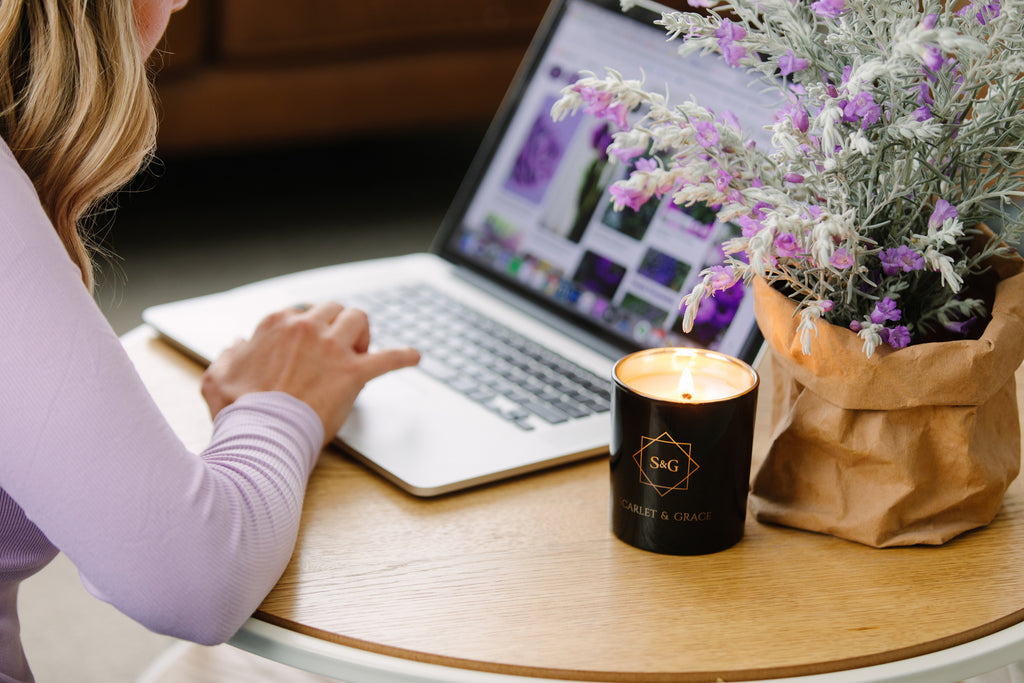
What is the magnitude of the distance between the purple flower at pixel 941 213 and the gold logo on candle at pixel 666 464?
0.57ft

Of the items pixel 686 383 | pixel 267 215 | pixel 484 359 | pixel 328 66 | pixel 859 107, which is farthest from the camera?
pixel 267 215

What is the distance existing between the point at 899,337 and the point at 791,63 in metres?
0.16

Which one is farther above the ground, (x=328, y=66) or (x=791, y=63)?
(x=791, y=63)

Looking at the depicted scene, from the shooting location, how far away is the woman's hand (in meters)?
0.77

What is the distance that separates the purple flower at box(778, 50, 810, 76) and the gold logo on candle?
8.1 inches

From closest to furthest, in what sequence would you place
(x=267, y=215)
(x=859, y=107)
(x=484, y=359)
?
(x=859, y=107), (x=484, y=359), (x=267, y=215)

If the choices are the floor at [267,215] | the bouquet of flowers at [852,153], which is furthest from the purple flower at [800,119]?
the floor at [267,215]

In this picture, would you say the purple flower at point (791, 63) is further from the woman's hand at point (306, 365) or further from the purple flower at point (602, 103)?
the woman's hand at point (306, 365)

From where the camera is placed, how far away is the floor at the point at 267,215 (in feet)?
8.58

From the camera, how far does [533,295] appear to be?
3.36ft

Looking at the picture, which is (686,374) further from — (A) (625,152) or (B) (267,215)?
(B) (267,215)

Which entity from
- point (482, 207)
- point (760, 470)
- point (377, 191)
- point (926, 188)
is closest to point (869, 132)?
point (926, 188)

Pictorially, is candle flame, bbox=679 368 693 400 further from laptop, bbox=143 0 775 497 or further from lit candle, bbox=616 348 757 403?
laptop, bbox=143 0 775 497

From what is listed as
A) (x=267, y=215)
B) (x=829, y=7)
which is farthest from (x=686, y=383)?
(x=267, y=215)
